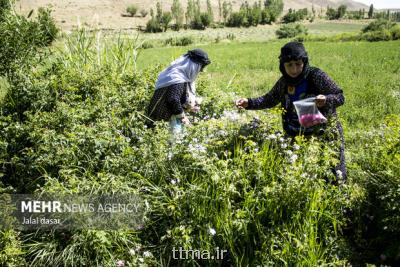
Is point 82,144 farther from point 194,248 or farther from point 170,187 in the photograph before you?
point 194,248

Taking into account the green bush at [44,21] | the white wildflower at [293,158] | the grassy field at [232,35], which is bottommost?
the white wildflower at [293,158]

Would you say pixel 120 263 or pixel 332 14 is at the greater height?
pixel 332 14

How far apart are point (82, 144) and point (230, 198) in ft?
5.22

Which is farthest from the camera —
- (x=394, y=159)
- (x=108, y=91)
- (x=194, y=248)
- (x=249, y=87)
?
(x=249, y=87)

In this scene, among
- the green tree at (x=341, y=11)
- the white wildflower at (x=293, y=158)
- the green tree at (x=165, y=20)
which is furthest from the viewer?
the green tree at (x=341, y=11)

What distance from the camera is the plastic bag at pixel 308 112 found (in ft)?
9.98

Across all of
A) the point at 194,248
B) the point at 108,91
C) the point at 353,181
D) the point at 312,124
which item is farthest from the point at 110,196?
the point at 353,181

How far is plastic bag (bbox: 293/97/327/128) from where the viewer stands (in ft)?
9.98

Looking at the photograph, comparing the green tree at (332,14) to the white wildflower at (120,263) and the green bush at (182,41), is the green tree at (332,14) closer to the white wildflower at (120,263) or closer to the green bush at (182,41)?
the green bush at (182,41)

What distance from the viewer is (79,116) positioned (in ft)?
12.7

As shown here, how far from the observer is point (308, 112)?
10.0 ft

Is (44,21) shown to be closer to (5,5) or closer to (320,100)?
(5,5)

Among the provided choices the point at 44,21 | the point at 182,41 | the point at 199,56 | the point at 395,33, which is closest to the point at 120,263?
the point at 199,56

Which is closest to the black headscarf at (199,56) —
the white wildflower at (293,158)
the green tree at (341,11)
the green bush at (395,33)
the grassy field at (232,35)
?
the white wildflower at (293,158)
